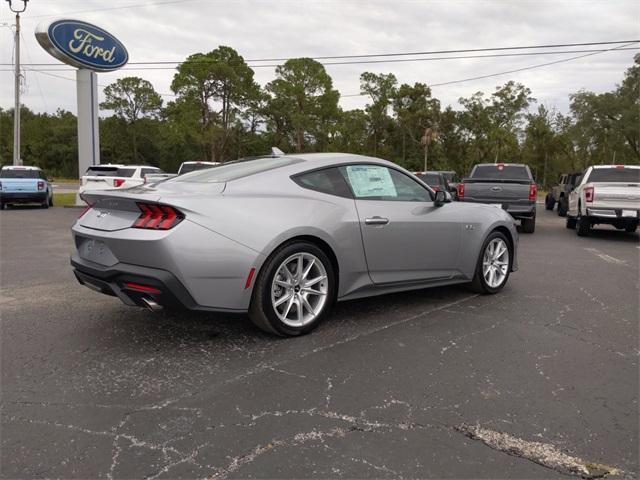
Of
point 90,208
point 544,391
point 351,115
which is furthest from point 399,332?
point 351,115

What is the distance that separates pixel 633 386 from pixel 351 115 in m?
62.9

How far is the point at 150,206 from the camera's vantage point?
Result: 3.70 meters

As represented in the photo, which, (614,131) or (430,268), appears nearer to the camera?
(430,268)

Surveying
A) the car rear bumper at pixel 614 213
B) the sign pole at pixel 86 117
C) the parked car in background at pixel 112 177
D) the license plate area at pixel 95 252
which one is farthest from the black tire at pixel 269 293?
the sign pole at pixel 86 117

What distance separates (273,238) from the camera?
3855mm

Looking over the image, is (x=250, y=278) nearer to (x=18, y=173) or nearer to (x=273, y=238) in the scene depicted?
(x=273, y=238)

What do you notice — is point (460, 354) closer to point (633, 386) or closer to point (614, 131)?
point (633, 386)

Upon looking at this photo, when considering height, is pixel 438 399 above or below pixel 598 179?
below

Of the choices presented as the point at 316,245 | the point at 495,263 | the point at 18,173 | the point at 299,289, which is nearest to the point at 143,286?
the point at 299,289

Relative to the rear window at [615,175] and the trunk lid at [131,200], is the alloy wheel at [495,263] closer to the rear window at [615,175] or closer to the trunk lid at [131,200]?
the trunk lid at [131,200]

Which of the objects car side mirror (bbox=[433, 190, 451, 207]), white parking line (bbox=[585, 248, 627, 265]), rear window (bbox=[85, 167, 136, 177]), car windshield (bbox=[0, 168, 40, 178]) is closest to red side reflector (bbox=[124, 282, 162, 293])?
car side mirror (bbox=[433, 190, 451, 207])

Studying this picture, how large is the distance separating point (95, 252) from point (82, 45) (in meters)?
20.0

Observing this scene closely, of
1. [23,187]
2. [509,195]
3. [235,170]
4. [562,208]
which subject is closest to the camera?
[235,170]

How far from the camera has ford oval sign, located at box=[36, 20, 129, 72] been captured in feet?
65.1
